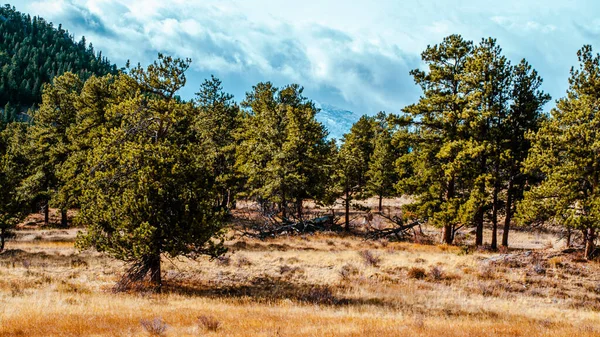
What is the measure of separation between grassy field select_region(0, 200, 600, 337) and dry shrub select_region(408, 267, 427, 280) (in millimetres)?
61

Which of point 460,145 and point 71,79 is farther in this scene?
point 71,79

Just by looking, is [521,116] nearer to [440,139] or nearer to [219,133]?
[440,139]

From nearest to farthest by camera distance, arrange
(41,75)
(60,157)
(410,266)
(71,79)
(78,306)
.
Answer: (78,306)
(410,266)
(71,79)
(60,157)
(41,75)

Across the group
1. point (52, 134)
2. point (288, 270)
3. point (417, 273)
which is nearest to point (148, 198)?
point (288, 270)

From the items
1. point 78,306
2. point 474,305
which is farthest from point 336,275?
point 78,306

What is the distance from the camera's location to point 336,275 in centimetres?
1934

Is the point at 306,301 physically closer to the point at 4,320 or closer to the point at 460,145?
the point at 4,320

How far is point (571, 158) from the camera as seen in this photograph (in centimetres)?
1902

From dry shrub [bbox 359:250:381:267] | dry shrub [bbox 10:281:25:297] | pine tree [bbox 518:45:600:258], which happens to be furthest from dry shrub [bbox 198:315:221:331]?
pine tree [bbox 518:45:600:258]

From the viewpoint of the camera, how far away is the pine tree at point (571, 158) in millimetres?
18438

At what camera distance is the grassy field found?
389 inches

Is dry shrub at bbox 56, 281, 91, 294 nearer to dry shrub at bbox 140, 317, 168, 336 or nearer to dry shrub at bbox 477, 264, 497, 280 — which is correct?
dry shrub at bbox 140, 317, 168, 336

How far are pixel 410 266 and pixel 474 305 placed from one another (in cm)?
585

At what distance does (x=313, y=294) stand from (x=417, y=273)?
669cm
